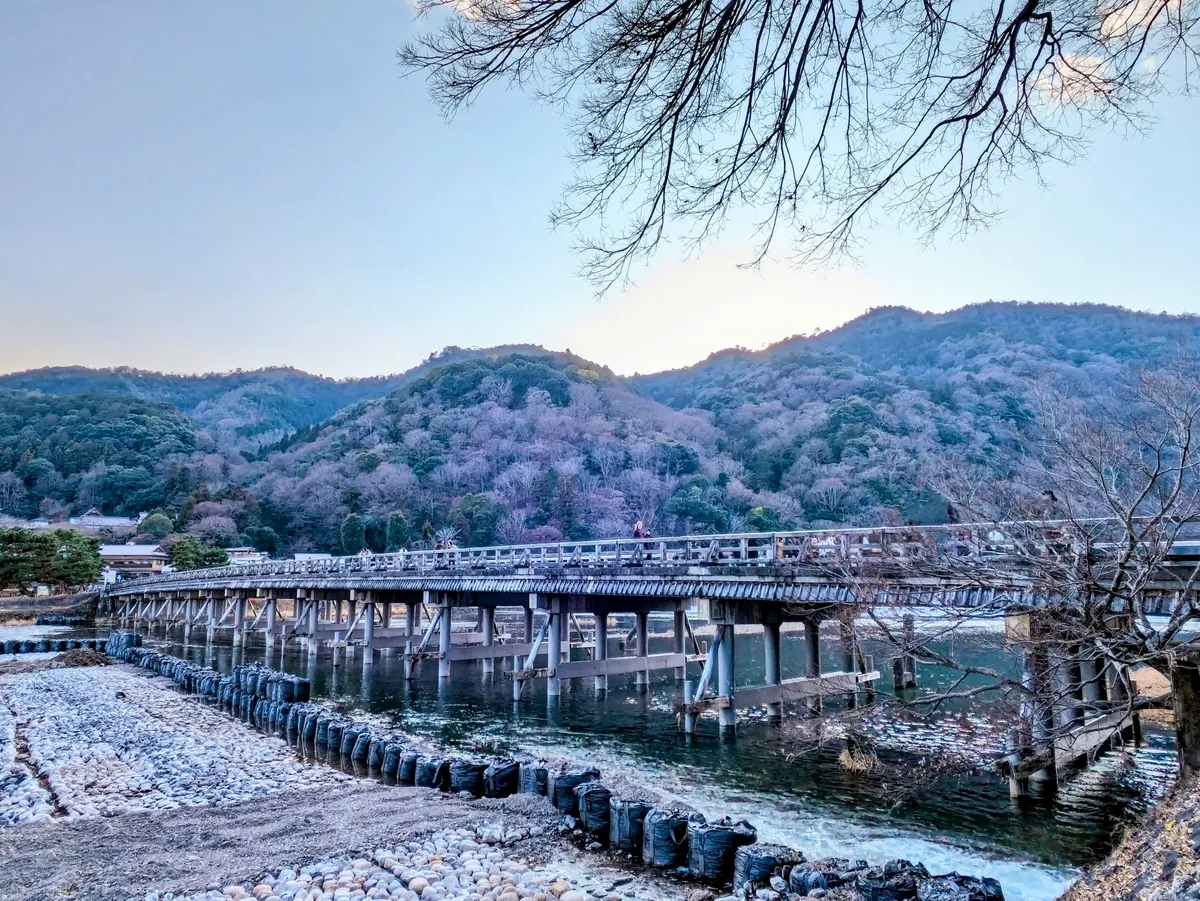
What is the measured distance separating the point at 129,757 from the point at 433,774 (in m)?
6.20

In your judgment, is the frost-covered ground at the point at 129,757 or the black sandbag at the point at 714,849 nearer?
the black sandbag at the point at 714,849

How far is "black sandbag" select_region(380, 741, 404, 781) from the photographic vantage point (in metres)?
11.5

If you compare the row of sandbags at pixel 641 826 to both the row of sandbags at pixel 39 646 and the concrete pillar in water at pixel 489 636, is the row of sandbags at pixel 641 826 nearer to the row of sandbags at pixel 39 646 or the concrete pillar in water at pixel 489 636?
the concrete pillar in water at pixel 489 636

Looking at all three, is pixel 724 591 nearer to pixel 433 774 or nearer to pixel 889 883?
pixel 433 774

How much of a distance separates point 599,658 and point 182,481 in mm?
77766

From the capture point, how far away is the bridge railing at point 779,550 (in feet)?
26.9

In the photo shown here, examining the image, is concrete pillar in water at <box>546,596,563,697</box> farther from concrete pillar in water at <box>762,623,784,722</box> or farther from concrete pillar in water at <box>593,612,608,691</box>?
concrete pillar in water at <box>762,623,784,722</box>

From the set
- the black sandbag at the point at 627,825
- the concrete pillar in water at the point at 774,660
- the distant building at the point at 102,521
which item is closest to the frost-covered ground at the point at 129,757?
the black sandbag at the point at 627,825

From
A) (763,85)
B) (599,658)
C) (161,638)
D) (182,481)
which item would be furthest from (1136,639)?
(182,481)

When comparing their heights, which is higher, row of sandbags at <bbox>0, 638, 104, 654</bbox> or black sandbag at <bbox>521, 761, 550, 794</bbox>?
black sandbag at <bbox>521, 761, 550, 794</bbox>

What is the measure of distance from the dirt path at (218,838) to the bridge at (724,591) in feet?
18.1

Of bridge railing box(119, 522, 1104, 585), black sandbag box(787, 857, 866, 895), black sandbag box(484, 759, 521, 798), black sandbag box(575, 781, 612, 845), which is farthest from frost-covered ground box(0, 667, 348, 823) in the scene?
bridge railing box(119, 522, 1104, 585)

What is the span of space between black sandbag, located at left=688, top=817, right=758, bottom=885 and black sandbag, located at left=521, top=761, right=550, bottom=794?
2.72 m

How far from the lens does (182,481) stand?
81250mm
